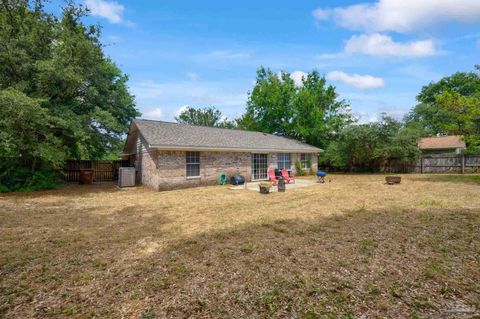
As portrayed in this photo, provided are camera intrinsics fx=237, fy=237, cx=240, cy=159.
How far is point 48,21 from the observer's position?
6.91 metres

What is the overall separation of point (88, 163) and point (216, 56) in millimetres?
12381

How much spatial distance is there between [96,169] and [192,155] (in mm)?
8731

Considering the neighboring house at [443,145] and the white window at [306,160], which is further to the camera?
the neighboring house at [443,145]

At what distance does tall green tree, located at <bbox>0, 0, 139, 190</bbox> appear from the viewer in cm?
1079

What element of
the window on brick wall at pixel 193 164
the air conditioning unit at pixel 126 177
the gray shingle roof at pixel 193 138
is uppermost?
the gray shingle roof at pixel 193 138

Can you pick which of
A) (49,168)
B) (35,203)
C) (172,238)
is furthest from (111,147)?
(172,238)

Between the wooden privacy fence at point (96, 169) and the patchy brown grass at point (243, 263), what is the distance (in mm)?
10057

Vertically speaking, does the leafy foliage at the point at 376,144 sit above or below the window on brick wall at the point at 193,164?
above

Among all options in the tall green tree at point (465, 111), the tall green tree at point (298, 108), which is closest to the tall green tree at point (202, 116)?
the tall green tree at point (298, 108)

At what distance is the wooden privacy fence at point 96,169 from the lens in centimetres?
1677

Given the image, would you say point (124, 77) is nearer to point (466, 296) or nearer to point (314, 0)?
point (314, 0)

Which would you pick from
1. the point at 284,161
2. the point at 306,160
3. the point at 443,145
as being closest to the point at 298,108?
the point at 306,160

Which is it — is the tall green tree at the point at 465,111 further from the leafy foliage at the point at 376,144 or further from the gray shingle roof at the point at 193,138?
the gray shingle roof at the point at 193,138

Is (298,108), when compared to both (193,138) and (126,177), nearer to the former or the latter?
→ (193,138)
